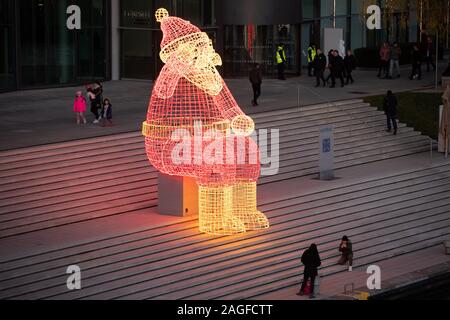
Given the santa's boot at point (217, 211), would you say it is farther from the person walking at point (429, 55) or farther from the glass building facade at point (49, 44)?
the person walking at point (429, 55)

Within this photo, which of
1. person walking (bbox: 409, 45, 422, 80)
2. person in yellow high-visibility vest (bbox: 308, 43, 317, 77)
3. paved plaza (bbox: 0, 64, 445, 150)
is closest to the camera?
paved plaza (bbox: 0, 64, 445, 150)

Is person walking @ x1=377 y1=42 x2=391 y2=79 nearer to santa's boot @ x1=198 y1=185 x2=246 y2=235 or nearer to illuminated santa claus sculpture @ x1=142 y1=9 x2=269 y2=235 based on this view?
illuminated santa claus sculpture @ x1=142 y1=9 x2=269 y2=235

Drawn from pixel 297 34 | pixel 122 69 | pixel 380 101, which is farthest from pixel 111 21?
pixel 380 101

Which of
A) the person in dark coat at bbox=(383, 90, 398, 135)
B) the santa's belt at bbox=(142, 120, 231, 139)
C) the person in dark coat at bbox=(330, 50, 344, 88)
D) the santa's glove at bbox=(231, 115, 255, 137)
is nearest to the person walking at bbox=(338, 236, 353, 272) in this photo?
the santa's glove at bbox=(231, 115, 255, 137)

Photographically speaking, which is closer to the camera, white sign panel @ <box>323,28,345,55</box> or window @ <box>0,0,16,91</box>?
window @ <box>0,0,16,91</box>

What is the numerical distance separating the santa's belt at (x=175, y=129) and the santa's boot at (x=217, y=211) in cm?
128

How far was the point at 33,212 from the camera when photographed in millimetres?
30297

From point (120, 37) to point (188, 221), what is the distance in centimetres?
1821

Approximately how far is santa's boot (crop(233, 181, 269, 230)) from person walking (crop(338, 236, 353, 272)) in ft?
6.88

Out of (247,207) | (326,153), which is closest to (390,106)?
(326,153)

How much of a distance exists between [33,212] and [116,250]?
2.96 m

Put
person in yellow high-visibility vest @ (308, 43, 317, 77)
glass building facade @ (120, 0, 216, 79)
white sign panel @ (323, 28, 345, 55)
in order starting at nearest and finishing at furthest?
glass building facade @ (120, 0, 216, 79) < person in yellow high-visibility vest @ (308, 43, 317, 77) < white sign panel @ (323, 28, 345, 55)

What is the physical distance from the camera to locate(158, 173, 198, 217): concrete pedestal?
30.6 m
